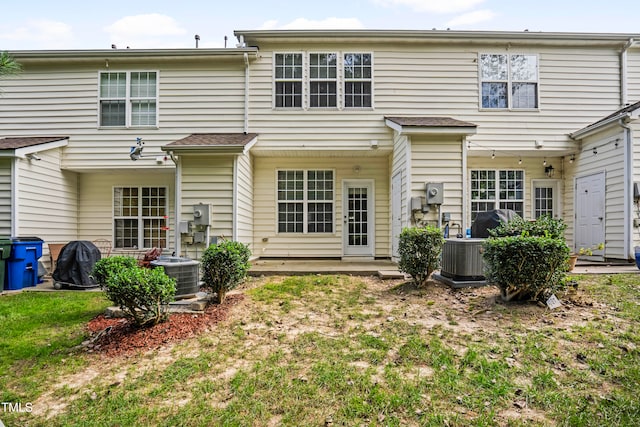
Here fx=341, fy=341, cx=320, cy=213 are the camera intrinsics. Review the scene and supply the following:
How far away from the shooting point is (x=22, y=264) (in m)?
6.55

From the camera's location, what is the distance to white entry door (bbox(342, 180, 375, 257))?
9.56m

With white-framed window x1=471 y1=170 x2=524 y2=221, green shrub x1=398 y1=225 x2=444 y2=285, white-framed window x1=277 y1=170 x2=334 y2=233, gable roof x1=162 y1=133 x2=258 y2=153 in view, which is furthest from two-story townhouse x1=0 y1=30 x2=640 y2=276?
green shrub x1=398 y1=225 x2=444 y2=285

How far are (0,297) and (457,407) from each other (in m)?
7.30

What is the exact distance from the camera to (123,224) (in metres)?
9.43

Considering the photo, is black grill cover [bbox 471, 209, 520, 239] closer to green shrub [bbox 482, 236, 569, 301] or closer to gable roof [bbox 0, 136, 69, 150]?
green shrub [bbox 482, 236, 569, 301]

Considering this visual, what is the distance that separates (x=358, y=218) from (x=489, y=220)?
3966 mm

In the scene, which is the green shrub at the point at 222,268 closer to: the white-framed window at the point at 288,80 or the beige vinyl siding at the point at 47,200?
the white-framed window at the point at 288,80

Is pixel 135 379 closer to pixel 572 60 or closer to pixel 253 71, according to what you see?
pixel 253 71

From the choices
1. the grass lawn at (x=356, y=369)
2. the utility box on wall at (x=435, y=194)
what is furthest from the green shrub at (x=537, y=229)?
the utility box on wall at (x=435, y=194)

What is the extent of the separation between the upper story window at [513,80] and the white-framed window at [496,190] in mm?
1790

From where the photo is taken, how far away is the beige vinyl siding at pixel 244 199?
307 inches

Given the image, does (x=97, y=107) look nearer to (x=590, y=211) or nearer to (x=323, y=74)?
(x=323, y=74)

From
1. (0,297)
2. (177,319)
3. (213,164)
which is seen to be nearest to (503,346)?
(177,319)

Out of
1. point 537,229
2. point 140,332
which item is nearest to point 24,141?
point 140,332
